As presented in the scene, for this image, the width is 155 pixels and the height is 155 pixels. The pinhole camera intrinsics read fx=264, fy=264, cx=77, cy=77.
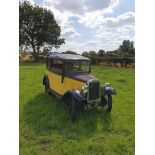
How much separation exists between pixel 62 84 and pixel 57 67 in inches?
14.8

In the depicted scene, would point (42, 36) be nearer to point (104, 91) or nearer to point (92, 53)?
point (92, 53)

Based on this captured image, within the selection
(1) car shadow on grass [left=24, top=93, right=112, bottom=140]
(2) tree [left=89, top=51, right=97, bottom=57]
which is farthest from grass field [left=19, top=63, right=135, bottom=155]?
(2) tree [left=89, top=51, right=97, bottom=57]

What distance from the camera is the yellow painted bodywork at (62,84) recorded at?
3.79 m

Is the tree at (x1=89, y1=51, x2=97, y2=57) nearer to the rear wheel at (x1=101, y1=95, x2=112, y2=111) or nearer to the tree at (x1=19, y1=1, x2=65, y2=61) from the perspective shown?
the tree at (x1=19, y1=1, x2=65, y2=61)

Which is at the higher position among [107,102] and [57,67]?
[57,67]

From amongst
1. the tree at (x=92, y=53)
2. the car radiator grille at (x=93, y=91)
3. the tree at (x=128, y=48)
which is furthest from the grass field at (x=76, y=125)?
the tree at (x=128, y=48)

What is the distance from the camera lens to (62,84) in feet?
13.2

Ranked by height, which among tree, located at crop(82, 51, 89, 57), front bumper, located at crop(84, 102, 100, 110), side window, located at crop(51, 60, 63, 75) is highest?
tree, located at crop(82, 51, 89, 57)

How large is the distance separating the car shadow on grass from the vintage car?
121 mm

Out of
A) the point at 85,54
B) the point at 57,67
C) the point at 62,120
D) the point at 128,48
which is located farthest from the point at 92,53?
the point at 62,120

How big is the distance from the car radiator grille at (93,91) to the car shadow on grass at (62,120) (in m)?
0.24

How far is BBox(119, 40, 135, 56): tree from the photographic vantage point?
11.2 ft

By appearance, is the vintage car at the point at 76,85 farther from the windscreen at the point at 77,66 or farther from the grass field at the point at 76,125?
the grass field at the point at 76,125

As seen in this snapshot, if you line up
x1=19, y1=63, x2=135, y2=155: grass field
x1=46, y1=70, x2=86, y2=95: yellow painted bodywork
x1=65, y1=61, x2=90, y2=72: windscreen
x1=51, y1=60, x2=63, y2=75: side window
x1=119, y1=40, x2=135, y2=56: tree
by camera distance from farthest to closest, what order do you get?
x1=51, y1=60, x2=63, y2=75: side window, x1=65, y1=61, x2=90, y2=72: windscreen, x1=46, y1=70, x2=86, y2=95: yellow painted bodywork, x1=119, y1=40, x2=135, y2=56: tree, x1=19, y1=63, x2=135, y2=155: grass field
